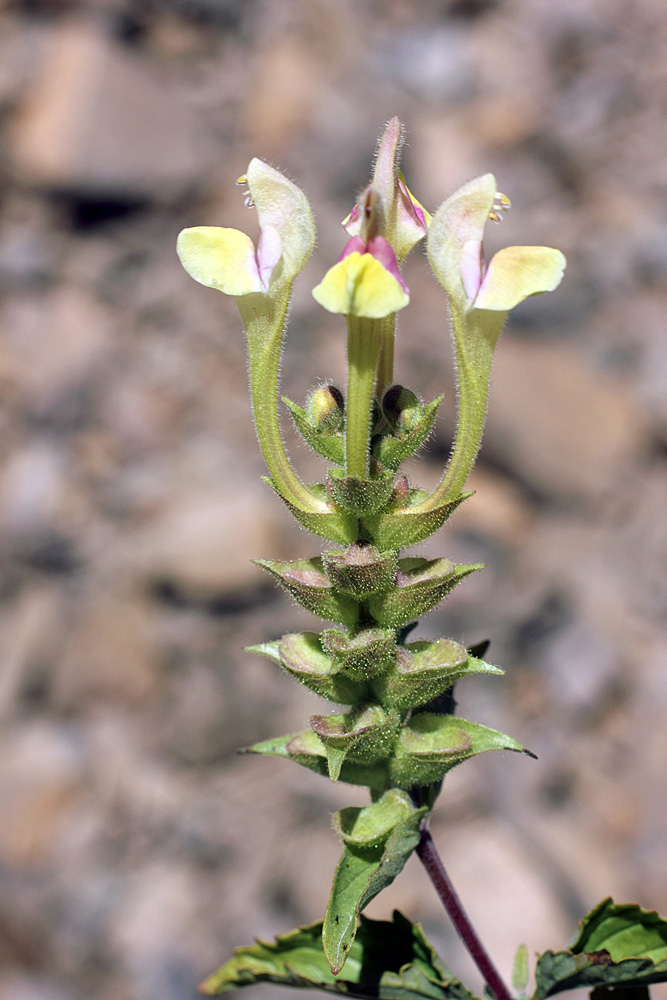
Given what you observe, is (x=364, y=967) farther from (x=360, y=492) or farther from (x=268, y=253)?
(x=268, y=253)

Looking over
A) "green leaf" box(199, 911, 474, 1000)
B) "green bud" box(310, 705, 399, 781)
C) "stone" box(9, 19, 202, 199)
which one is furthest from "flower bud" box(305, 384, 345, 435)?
"stone" box(9, 19, 202, 199)

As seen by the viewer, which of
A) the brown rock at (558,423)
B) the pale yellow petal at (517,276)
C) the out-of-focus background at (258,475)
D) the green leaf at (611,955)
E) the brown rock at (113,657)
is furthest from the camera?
the brown rock at (558,423)

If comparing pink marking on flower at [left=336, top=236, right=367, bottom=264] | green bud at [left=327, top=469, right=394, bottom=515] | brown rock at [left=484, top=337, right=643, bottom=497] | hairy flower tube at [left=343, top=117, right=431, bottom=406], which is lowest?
green bud at [left=327, top=469, right=394, bottom=515]

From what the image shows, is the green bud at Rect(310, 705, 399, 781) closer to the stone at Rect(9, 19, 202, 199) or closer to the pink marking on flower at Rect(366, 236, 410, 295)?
the pink marking on flower at Rect(366, 236, 410, 295)

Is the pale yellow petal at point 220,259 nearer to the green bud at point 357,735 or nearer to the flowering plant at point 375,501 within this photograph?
the flowering plant at point 375,501

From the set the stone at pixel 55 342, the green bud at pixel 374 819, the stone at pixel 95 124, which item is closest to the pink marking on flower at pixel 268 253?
the green bud at pixel 374 819

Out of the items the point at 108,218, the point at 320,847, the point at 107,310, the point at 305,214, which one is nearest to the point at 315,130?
the point at 108,218
